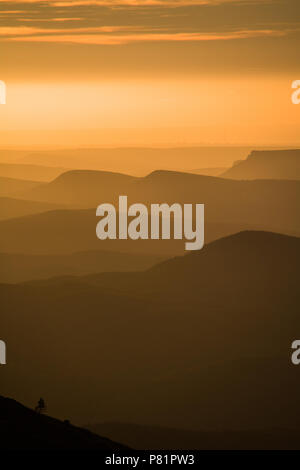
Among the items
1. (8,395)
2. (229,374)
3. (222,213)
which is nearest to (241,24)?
(222,213)

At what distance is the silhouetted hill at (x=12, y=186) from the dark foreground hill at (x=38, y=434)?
3.04 feet

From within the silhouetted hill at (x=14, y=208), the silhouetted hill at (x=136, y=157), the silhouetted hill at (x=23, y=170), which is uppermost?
the silhouetted hill at (x=136, y=157)

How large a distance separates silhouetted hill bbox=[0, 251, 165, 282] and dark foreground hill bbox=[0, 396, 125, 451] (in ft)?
1.89

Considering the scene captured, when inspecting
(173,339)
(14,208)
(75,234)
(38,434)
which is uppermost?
(14,208)

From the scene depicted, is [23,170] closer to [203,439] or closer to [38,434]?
[38,434]

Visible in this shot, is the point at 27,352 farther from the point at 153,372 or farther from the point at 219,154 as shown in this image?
the point at 219,154

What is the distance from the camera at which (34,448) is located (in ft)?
11.4

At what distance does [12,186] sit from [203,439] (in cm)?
143

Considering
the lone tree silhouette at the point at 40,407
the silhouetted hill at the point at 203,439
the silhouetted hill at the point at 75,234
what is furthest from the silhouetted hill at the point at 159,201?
the silhouetted hill at the point at 203,439

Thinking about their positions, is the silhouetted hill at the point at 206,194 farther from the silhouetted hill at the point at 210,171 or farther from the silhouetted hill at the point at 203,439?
the silhouetted hill at the point at 203,439

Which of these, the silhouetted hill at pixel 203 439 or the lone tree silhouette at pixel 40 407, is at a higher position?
the lone tree silhouette at pixel 40 407

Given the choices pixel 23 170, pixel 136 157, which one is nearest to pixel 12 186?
pixel 23 170

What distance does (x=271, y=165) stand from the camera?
12.0 feet

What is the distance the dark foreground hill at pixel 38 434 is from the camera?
349 cm
